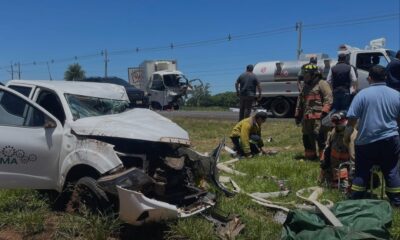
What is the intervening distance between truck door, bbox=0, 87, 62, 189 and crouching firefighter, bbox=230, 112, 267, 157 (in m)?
4.85

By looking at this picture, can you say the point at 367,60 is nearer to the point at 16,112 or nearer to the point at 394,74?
the point at 394,74

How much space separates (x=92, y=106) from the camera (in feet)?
23.3

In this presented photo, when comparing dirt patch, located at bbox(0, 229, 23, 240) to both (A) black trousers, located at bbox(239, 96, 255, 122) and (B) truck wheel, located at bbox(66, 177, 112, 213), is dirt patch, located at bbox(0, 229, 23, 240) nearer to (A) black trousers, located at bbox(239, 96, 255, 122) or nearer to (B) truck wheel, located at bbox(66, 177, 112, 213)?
(B) truck wheel, located at bbox(66, 177, 112, 213)

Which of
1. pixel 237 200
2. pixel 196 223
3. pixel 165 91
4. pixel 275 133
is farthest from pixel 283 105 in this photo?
pixel 196 223

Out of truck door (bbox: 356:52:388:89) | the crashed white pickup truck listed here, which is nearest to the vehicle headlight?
the crashed white pickup truck

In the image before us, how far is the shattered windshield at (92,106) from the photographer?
6.74 metres

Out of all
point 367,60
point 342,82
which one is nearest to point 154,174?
point 342,82

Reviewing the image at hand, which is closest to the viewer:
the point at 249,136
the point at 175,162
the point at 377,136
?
the point at 175,162

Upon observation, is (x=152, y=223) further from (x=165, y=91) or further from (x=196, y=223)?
(x=165, y=91)

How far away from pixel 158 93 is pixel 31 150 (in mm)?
25825

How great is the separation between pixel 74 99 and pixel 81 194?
4.52 ft

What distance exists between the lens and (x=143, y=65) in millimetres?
35062

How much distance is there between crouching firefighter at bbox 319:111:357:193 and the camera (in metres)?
A: 7.28

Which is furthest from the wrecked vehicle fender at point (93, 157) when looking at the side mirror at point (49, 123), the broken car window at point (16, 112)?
the broken car window at point (16, 112)
